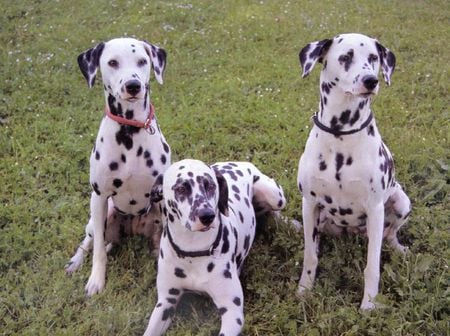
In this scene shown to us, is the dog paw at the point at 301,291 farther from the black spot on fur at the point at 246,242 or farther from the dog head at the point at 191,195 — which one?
the dog head at the point at 191,195

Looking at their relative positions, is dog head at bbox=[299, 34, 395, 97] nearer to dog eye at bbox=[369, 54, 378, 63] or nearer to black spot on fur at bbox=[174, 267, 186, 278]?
dog eye at bbox=[369, 54, 378, 63]

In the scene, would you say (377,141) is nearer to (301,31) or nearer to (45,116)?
(45,116)

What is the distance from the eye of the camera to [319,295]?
172 inches

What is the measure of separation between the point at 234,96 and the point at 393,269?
12.1 feet

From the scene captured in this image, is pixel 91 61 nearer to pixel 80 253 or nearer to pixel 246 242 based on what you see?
pixel 80 253

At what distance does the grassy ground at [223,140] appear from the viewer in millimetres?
4281

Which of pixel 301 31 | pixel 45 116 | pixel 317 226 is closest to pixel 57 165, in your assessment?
pixel 45 116

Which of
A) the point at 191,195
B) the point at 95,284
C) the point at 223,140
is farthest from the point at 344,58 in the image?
the point at 223,140

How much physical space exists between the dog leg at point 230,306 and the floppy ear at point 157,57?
164 cm

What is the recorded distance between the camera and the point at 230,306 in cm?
401

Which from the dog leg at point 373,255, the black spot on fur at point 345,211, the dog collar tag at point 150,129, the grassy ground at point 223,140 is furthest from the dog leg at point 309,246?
the dog collar tag at point 150,129

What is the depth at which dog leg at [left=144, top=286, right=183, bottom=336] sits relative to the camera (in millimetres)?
4102

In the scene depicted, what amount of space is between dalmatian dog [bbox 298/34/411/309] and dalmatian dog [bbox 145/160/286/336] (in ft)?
2.33

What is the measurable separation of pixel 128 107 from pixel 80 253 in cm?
140
